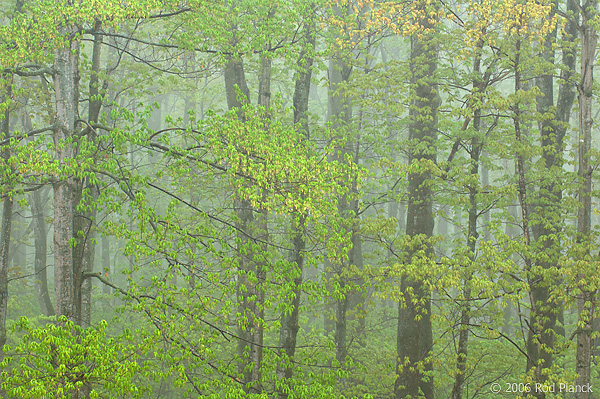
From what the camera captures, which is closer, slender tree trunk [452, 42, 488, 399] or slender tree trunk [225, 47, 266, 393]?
slender tree trunk [225, 47, 266, 393]

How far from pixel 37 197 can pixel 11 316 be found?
20.3ft

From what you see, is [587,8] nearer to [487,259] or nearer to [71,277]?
[487,259]

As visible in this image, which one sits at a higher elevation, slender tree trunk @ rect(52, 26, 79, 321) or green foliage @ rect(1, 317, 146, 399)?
slender tree trunk @ rect(52, 26, 79, 321)

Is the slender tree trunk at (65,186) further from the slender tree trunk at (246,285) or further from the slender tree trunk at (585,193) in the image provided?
the slender tree trunk at (585,193)

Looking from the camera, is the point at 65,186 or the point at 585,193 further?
the point at 585,193

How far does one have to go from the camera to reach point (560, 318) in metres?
12.6

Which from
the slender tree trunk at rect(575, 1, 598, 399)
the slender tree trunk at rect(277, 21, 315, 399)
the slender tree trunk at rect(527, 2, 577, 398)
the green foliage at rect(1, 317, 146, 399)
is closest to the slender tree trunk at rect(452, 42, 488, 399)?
the slender tree trunk at rect(527, 2, 577, 398)

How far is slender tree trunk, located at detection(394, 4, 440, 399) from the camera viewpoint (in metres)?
10.4

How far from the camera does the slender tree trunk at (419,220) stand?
10.4m

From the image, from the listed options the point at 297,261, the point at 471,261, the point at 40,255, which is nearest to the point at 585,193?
the point at 471,261

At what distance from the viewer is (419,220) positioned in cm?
1098

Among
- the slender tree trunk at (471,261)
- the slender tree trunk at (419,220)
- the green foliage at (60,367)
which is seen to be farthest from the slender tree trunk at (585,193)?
the green foliage at (60,367)

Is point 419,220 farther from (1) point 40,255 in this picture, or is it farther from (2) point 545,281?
(1) point 40,255

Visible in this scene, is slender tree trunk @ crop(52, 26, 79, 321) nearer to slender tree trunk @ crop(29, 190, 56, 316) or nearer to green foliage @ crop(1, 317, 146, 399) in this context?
green foliage @ crop(1, 317, 146, 399)
